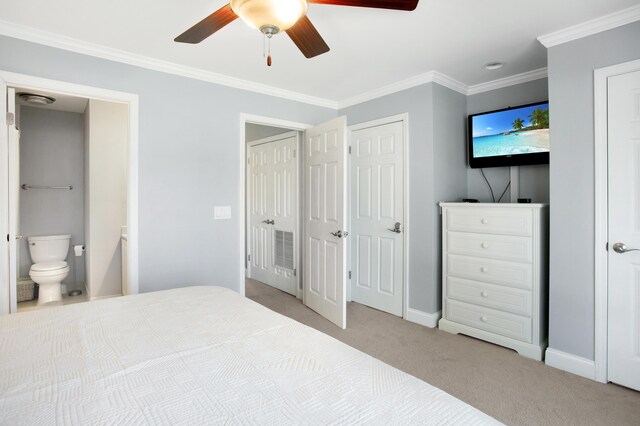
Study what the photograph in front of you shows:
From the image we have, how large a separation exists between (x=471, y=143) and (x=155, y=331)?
3.22 m

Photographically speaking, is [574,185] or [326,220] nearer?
[574,185]

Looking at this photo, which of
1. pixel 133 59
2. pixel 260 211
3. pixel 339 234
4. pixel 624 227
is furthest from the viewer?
pixel 260 211

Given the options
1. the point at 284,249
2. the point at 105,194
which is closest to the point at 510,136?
the point at 284,249

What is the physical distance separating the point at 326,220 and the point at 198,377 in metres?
2.50

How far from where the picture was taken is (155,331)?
1.44m

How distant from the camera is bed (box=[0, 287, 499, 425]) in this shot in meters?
0.88

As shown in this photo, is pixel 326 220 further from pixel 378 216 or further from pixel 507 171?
pixel 507 171

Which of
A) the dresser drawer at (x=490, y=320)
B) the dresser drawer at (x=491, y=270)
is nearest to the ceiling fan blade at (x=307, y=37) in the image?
the dresser drawer at (x=491, y=270)

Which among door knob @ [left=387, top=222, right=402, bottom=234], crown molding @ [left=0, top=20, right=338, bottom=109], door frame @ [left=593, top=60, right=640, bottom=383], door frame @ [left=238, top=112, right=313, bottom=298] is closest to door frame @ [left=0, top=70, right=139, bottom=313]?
crown molding @ [left=0, top=20, right=338, bottom=109]

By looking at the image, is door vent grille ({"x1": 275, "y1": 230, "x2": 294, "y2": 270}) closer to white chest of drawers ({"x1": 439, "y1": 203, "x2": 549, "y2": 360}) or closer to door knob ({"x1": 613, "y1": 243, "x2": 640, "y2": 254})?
white chest of drawers ({"x1": 439, "y1": 203, "x2": 549, "y2": 360})

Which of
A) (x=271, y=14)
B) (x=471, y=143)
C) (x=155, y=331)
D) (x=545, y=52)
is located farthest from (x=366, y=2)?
(x=471, y=143)

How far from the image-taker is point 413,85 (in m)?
3.32

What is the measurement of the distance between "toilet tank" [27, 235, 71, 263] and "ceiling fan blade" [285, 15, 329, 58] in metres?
3.95

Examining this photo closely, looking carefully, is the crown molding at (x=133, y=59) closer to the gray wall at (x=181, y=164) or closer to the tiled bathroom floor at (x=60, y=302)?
the gray wall at (x=181, y=164)
